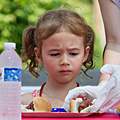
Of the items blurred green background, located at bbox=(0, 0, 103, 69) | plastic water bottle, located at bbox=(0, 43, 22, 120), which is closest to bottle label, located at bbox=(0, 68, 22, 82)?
plastic water bottle, located at bbox=(0, 43, 22, 120)

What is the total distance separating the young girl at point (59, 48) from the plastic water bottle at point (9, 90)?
80cm

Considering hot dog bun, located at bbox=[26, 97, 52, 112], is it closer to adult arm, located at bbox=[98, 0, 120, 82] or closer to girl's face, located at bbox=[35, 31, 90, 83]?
girl's face, located at bbox=[35, 31, 90, 83]

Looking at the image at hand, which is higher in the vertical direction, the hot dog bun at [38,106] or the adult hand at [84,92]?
the adult hand at [84,92]

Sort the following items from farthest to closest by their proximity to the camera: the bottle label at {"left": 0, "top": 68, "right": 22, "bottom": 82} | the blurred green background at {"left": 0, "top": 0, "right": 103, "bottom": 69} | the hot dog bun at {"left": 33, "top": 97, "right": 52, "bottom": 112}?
1. the blurred green background at {"left": 0, "top": 0, "right": 103, "bottom": 69}
2. the hot dog bun at {"left": 33, "top": 97, "right": 52, "bottom": 112}
3. the bottle label at {"left": 0, "top": 68, "right": 22, "bottom": 82}

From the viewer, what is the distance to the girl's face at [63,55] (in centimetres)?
281

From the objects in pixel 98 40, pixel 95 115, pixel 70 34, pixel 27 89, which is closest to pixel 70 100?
pixel 95 115

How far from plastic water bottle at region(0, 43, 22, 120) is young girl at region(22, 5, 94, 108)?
2.63 ft

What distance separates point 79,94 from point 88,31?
4.41 feet

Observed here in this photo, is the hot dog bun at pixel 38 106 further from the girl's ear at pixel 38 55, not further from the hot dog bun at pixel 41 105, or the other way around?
the girl's ear at pixel 38 55

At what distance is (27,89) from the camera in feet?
11.8

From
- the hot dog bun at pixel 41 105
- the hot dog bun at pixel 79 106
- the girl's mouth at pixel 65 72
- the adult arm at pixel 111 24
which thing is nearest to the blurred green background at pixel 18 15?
the adult arm at pixel 111 24

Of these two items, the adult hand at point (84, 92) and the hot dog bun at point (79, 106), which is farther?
the adult hand at point (84, 92)

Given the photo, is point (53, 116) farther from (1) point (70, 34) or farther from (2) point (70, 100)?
(1) point (70, 34)

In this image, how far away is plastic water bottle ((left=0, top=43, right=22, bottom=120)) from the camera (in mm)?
1740
